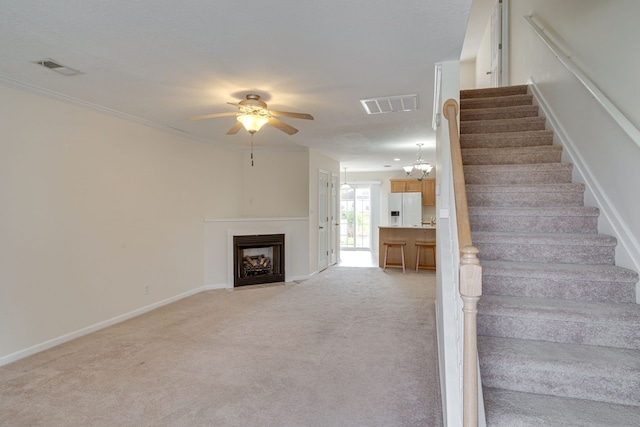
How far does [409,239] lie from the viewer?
7.23 metres

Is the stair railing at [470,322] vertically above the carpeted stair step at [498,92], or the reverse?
the carpeted stair step at [498,92]

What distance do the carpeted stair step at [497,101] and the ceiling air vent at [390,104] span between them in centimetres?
75

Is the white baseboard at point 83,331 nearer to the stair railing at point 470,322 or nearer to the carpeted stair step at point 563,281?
the stair railing at point 470,322

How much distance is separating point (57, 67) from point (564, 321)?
13.0 ft

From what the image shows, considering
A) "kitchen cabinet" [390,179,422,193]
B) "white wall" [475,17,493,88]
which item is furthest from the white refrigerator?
"white wall" [475,17,493,88]

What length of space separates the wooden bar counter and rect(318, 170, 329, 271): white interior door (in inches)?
47.2

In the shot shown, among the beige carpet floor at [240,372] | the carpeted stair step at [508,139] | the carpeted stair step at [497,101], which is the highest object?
the carpeted stair step at [497,101]

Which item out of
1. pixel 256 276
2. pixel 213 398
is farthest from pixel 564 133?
pixel 256 276

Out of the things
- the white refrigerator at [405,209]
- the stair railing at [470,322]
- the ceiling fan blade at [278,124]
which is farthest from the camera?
the white refrigerator at [405,209]

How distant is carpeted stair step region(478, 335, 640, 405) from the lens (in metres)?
1.65

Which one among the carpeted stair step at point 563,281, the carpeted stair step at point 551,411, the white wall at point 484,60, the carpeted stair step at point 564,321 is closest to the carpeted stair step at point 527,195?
the carpeted stair step at point 563,281

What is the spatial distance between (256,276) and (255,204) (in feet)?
4.78

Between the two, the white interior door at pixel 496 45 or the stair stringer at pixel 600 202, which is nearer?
the stair stringer at pixel 600 202

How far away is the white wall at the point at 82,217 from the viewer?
9.92 ft
